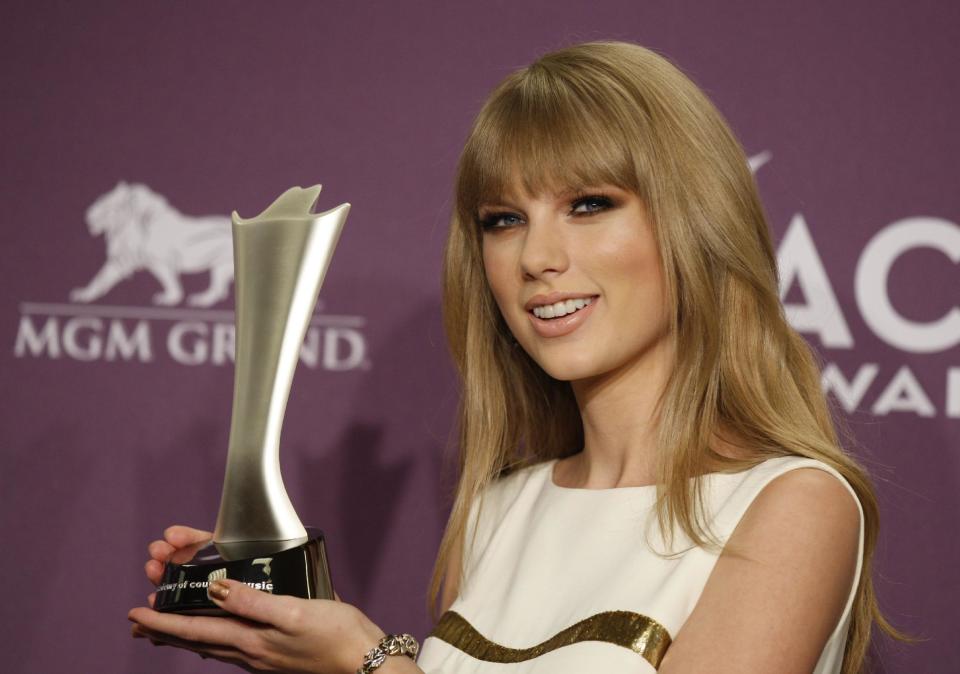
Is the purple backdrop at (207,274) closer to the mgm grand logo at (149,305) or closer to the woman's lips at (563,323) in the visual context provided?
the mgm grand logo at (149,305)

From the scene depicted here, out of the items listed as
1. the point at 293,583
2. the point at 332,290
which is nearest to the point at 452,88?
the point at 332,290

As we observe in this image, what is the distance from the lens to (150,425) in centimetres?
195

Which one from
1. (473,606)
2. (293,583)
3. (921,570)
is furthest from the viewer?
(921,570)

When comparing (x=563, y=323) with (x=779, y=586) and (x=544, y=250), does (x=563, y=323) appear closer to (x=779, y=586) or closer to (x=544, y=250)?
(x=544, y=250)

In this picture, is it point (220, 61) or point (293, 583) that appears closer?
point (293, 583)

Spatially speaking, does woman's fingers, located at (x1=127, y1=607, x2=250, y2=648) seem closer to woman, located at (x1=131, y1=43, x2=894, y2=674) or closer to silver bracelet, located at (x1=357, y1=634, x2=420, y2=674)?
woman, located at (x1=131, y1=43, x2=894, y2=674)

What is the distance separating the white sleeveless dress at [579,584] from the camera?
120cm

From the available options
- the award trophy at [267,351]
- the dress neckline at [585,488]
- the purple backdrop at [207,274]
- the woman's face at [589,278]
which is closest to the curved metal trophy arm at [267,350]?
the award trophy at [267,351]

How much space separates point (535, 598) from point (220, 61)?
3.74 feet

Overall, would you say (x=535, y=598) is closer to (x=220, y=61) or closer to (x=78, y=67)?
(x=220, y=61)

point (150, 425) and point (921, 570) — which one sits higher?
point (150, 425)

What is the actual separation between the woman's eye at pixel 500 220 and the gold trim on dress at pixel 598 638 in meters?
0.49

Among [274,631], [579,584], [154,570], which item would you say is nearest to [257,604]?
[274,631]

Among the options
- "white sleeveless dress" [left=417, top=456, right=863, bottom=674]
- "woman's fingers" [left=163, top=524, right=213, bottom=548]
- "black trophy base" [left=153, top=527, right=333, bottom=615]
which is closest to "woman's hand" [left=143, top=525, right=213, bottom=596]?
"woman's fingers" [left=163, top=524, right=213, bottom=548]
